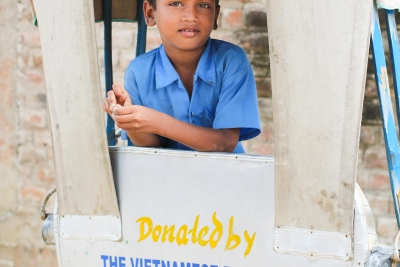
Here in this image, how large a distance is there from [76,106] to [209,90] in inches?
18.9

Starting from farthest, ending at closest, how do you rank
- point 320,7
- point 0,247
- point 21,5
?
1. point 0,247
2. point 21,5
3. point 320,7

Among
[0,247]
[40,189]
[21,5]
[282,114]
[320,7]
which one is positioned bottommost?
[0,247]

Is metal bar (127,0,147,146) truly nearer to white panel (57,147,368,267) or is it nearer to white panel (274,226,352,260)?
white panel (57,147,368,267)

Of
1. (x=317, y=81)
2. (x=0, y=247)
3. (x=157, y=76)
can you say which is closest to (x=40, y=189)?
(x=0, y=247)

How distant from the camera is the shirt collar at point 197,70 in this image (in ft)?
6.04

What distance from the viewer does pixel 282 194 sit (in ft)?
4.42

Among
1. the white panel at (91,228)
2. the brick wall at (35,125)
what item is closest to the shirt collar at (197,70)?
the white panel at (91,228)

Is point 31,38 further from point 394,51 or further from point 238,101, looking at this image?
point 394,51

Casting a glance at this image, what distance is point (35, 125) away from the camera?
3477mm

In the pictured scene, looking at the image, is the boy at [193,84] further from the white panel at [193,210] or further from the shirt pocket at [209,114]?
the white panel at [193,210]

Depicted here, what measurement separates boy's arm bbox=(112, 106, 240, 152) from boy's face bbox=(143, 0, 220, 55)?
277 mm

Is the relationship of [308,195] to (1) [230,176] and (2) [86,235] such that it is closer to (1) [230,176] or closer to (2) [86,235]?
(1) [230,176]

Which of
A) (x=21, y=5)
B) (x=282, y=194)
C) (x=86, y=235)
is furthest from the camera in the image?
(x=21, y=5)

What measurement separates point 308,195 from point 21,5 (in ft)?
8.41
